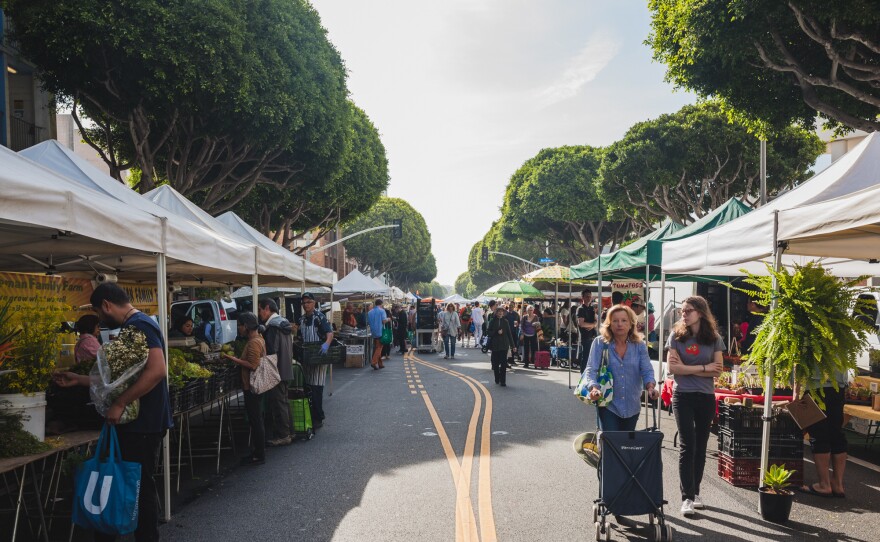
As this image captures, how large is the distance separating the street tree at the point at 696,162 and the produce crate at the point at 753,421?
70.5 ft

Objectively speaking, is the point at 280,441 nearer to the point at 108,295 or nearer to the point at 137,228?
the point at 137,228

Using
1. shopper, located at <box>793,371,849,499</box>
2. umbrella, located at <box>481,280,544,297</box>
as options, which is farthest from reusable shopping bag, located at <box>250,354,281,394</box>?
umbrella, located at <box>481,280,544,297</box>

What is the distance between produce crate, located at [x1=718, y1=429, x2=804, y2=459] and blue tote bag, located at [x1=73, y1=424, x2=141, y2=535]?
5900 mm

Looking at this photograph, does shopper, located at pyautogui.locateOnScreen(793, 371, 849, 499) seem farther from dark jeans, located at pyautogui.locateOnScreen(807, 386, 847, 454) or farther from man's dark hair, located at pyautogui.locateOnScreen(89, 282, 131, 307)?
man's dark hair, located at pyautogui.locateOnScreen(89, 282, 131, 307)

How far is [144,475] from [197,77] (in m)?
13.6

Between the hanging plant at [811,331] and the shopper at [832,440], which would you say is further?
the shopper at [832,440]

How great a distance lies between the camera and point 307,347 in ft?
36.8

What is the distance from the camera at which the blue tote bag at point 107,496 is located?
433cm

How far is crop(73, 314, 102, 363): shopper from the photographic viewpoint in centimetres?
717

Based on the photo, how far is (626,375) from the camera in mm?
5766

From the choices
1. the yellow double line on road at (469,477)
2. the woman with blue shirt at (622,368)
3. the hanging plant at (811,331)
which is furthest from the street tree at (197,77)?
the hanging plant at (811,331)

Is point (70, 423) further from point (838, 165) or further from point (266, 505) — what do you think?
point (838, 165)

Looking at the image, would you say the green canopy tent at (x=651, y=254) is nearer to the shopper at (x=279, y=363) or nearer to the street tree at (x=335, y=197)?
the shopper at (x=279, y=363)

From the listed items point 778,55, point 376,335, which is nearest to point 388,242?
point 376,335
